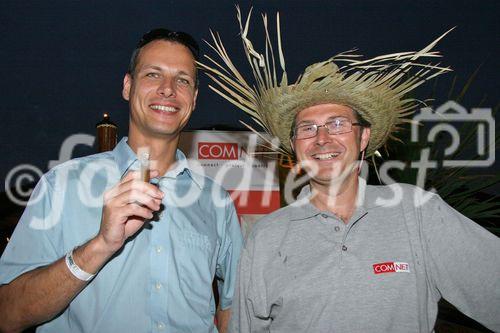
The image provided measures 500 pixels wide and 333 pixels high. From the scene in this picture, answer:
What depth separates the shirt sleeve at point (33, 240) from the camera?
5.71 feet

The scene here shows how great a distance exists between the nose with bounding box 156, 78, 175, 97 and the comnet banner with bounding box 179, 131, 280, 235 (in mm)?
2067

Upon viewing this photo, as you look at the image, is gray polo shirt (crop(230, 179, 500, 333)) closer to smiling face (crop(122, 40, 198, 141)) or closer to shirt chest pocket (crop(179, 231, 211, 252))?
shirt chest pocket (crop(179, 231, 211, 252))

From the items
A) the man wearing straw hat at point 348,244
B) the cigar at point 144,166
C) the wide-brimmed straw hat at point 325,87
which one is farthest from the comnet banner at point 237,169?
the cigar at point 144,166

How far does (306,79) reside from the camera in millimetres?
2297

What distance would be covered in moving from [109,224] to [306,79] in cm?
142

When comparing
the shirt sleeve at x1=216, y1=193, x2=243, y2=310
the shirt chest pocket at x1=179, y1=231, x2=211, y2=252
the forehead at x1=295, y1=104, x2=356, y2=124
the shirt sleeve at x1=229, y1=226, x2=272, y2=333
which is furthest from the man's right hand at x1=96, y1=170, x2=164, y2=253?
the forehead at x1=295, y1=104, x2=356, y2=124

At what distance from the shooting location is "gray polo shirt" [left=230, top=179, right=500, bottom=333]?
1.83 m

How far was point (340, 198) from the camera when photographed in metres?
2.27

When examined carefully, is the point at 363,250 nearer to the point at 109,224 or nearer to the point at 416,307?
the point at 416,307

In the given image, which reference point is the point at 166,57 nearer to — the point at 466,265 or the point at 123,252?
the point at 123,252

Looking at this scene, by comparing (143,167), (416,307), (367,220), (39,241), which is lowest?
(416,307)

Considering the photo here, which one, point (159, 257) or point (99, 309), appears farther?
point (159, 257)

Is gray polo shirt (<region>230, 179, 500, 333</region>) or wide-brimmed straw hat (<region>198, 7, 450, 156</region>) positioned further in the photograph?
wide-brimmed straw hat (<region>198, 7, 450, 156</region>)

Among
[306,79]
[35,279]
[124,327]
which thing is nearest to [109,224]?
[35,279]
